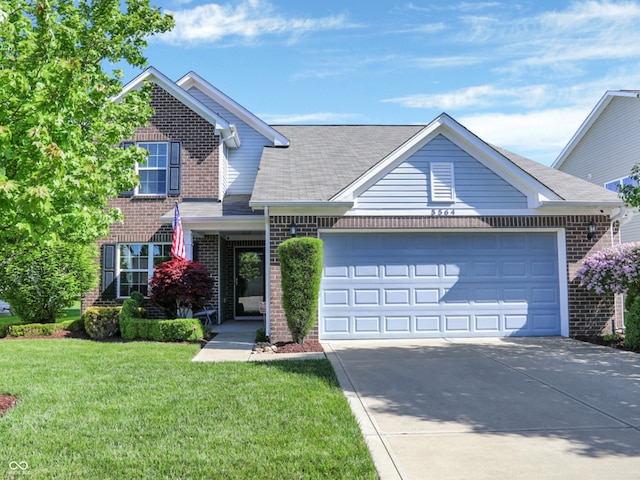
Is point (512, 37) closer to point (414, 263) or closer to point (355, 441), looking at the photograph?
point (414, 263)

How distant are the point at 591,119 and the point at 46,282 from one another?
21.2m

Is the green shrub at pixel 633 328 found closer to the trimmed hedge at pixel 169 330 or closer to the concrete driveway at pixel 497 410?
the concrete driveway at pixel 497 410

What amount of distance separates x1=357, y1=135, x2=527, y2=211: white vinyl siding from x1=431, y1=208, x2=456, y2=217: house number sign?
0.35 feet

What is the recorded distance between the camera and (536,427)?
5.06 meters

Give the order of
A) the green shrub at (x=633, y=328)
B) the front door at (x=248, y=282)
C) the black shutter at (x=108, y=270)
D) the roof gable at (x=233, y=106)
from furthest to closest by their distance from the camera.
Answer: the front door at (x=248, y=282), the roof gable at (x=233, y=106), the black shutter at (x=108, y=270), the green shrub at (x=633, y=328)

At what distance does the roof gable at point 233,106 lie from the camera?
1585 cm

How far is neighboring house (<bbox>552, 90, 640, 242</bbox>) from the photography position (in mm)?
18000

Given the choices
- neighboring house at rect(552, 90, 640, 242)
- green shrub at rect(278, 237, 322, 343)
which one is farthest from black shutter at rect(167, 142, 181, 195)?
neighboring house at rect(552, 90, 640, 242)

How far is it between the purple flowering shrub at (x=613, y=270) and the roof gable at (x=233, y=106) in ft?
31.6

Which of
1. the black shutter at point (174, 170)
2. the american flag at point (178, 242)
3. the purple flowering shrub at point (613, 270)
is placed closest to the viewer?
the purple flowering shrub at point (613, 270)

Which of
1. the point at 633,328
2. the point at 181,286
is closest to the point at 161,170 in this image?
the point at 181,286

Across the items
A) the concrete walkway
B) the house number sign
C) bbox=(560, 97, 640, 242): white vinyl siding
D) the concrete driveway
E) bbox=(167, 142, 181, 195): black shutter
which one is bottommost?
the concrete driveway

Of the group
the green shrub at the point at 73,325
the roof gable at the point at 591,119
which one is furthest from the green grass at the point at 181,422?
the roof gable at the point at 591,119

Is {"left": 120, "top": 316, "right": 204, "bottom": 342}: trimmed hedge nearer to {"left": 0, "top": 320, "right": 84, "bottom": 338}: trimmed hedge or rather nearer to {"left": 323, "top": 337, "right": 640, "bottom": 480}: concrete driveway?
{"left": 0, "top": 320, "right": 84, "bottom": 338}: trimmed hedge
